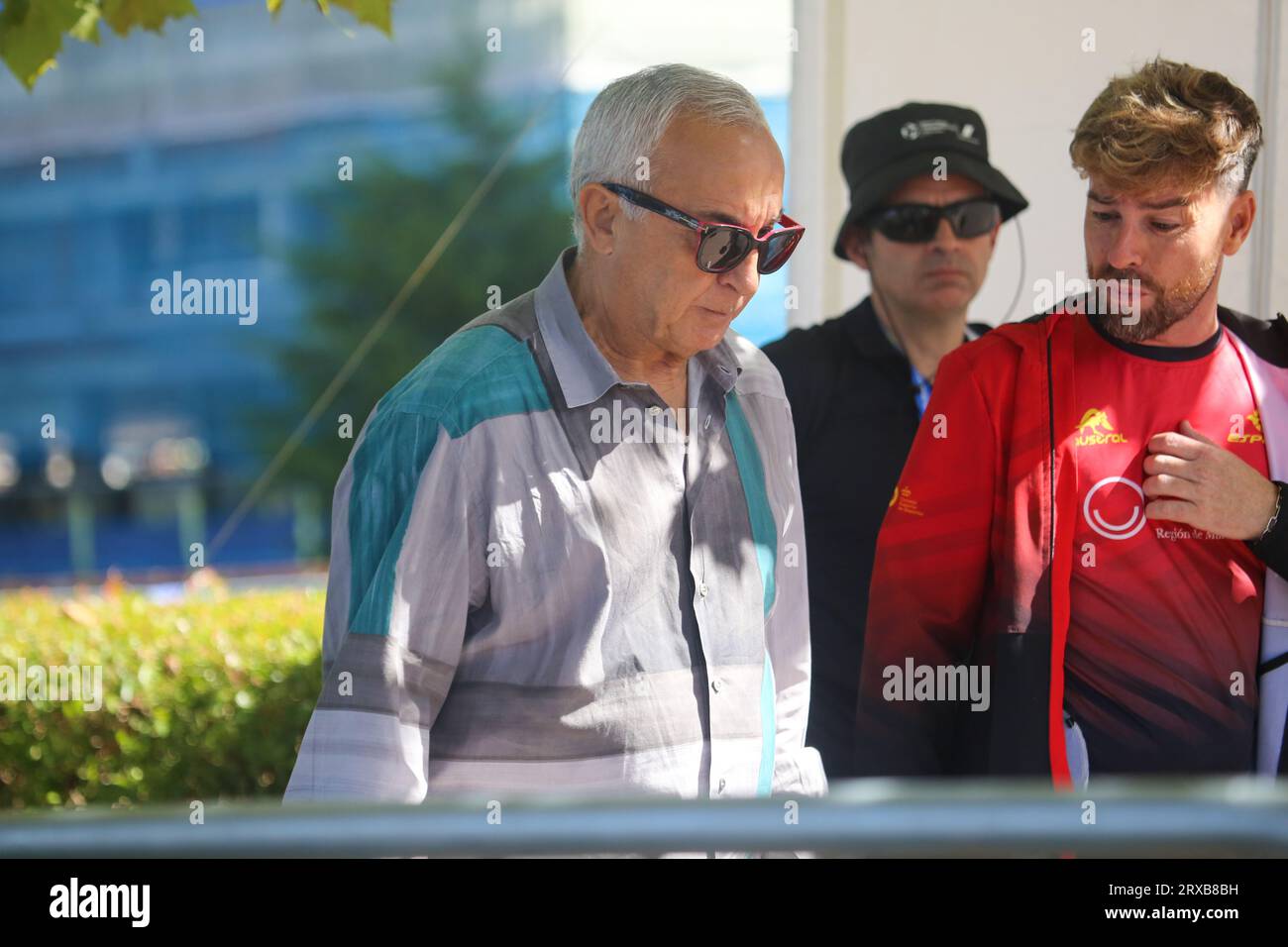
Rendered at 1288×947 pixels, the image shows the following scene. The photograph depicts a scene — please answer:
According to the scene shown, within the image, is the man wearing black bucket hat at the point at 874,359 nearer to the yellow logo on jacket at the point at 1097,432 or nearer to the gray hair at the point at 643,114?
the yellow logo on jacket at the point at 1097,432

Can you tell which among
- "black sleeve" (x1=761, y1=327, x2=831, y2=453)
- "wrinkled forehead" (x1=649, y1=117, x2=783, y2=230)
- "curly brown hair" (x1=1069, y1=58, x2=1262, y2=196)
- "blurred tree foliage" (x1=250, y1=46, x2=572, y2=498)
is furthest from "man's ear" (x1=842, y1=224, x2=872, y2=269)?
"blurred tree foliage" (x1=250, y1=46, x2=572, y2=498)

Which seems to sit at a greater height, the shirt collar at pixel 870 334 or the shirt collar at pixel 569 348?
the shirt collar at pixel 870 334

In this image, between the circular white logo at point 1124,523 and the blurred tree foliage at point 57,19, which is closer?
the circular white logo at point 1124,523

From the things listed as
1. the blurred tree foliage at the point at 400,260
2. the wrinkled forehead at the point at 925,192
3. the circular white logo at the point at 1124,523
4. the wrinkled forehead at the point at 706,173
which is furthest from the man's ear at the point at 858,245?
the blurred tree foliage at the point at 400,260

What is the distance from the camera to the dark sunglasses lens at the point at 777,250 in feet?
6.53

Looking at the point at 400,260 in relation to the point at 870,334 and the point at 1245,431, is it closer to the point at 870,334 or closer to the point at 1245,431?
the point at 870,334

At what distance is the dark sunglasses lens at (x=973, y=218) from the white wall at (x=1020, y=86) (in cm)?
64

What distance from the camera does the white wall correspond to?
3176 mm

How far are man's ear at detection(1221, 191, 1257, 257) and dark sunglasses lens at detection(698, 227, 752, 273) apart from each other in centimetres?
91

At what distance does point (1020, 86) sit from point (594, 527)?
2361 millimetres

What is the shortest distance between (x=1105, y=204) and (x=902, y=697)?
913 millimetres

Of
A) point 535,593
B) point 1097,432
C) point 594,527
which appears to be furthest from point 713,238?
point 1097,432
